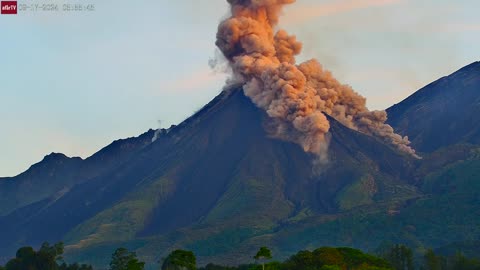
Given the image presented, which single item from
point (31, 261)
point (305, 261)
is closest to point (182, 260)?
point (305, 261)

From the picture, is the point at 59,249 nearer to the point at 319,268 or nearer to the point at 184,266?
the point at 184,266

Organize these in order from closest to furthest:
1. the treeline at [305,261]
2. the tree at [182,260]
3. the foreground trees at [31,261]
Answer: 1. the treeline at [305,261]
2. the tree at [182,260]
3. the foreground trees at [31,261]

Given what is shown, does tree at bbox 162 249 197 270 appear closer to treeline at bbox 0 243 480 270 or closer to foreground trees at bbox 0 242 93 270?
→ treeline at bbox 0 243 480 270

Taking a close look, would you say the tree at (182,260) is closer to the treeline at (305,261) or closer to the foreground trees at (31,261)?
the treeline at (305,261)

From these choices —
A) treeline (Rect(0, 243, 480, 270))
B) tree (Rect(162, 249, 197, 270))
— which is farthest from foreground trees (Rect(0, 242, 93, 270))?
tree (Rect(162, 249, 197, 270))

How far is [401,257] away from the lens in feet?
549

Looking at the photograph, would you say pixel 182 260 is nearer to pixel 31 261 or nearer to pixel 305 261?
pixel 305 261

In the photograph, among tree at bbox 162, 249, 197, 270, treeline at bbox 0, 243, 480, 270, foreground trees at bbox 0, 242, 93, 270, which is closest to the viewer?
treeline at bbox 0, 243, 480, 270

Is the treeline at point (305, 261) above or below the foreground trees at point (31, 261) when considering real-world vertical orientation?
below

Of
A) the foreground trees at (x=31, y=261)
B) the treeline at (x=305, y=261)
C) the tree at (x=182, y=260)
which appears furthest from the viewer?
the foreground trees at (x=31, y=261)

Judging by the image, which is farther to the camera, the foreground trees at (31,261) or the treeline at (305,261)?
the foreground trees at (31,261)

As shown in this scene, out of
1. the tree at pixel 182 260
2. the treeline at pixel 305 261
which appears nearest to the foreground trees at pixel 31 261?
the treeline at pixel 305 261

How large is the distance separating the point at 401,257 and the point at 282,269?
158 feet

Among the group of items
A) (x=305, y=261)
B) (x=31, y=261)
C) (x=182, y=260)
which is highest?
(x=31, y=261)
